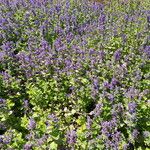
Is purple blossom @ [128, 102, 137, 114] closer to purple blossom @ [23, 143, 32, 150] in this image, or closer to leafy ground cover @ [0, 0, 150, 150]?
leafy ground cover @ [0, 0, 150, 150]

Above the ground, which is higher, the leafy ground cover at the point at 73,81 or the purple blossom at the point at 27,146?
the leafy ground cover at the point at 73,81

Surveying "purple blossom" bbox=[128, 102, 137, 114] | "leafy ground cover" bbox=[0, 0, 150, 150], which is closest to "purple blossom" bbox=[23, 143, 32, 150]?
"leafy ground cover" bbox=[0, 0, 150, 150]

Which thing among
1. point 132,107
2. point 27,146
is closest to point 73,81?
point 132,107

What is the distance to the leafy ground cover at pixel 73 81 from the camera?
17.7 feet

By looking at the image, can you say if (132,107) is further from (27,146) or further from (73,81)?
(27,146)

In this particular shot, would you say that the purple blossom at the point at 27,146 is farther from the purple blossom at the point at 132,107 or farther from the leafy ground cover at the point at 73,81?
the purple blossom at the point at 132,107

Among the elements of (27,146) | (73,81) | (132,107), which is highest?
(73,81)

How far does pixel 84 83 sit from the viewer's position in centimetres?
631

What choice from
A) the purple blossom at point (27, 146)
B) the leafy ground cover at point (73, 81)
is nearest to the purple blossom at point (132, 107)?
the leafy ground cover at point (73, 81)

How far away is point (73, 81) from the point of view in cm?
623

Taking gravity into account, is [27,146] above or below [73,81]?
below

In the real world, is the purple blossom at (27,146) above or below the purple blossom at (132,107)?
below

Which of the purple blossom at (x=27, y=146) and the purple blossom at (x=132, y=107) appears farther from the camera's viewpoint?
the purple blossom at (x=132, y=107)

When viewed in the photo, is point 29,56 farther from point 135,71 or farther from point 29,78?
point 135,71
